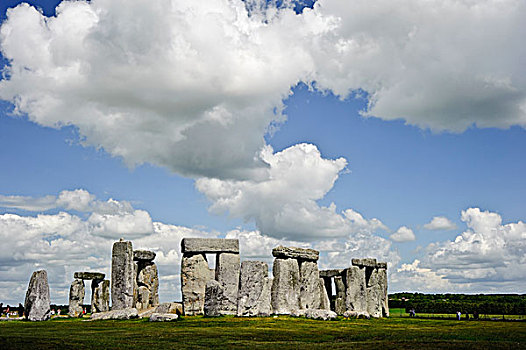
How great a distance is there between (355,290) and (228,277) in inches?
312

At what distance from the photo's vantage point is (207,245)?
33.0 m

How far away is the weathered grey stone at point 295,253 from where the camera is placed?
1281 inches

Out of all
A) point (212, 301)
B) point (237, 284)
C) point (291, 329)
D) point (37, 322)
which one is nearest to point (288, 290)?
point (237, 284)

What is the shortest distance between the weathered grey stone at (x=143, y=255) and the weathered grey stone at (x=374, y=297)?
13310 millimetres

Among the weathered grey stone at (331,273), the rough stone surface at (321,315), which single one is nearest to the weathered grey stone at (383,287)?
the weathered grey stone at (331,273)

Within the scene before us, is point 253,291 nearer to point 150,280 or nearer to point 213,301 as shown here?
point 213,301

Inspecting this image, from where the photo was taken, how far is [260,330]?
76.0ft

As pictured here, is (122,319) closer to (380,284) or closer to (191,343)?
(191,343)

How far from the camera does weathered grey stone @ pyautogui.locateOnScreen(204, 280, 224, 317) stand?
95.9ft

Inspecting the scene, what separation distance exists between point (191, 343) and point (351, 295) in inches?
708

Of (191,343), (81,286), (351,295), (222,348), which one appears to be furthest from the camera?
(81,286)

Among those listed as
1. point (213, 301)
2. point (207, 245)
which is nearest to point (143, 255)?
point (207, 245)

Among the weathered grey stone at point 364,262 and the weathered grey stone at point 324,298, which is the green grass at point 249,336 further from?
the weathered grey stone at point 364,262

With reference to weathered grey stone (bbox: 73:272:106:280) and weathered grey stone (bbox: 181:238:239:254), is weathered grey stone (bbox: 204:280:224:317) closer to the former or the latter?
weathered grey stone (bbox: 181:238:239:254)
